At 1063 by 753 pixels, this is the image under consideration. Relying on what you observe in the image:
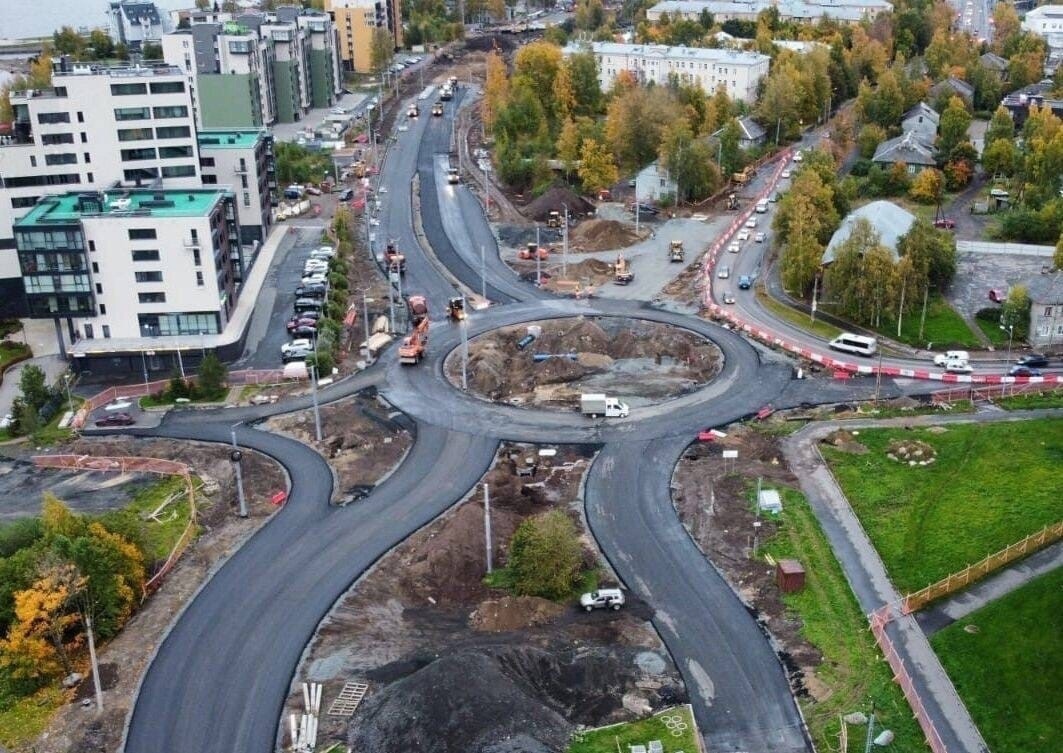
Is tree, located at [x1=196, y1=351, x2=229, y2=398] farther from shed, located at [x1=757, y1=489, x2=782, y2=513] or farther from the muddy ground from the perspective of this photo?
shed, located at [x1=757, y1=489, x2=782, y2=513]

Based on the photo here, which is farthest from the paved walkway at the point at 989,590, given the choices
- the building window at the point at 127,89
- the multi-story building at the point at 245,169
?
the building window at the point at 127,89

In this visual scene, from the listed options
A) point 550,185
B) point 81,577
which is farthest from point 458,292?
point 81,577

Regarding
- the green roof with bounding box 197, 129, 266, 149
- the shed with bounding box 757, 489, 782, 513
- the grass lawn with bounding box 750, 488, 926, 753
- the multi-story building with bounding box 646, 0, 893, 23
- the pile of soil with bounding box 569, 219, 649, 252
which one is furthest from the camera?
the multi-story building with bounding box 646, 0, 893, 23

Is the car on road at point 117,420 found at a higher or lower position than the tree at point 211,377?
lower

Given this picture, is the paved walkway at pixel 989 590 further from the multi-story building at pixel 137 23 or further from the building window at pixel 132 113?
the multi-story building at pixel 137 23

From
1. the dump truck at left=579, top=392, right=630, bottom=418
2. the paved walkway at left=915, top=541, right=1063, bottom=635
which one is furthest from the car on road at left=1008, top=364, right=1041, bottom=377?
the dump truck at left=579, top=392, right=630, bottom=418

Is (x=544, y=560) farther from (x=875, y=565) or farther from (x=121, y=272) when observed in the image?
(x=121, y=272)
